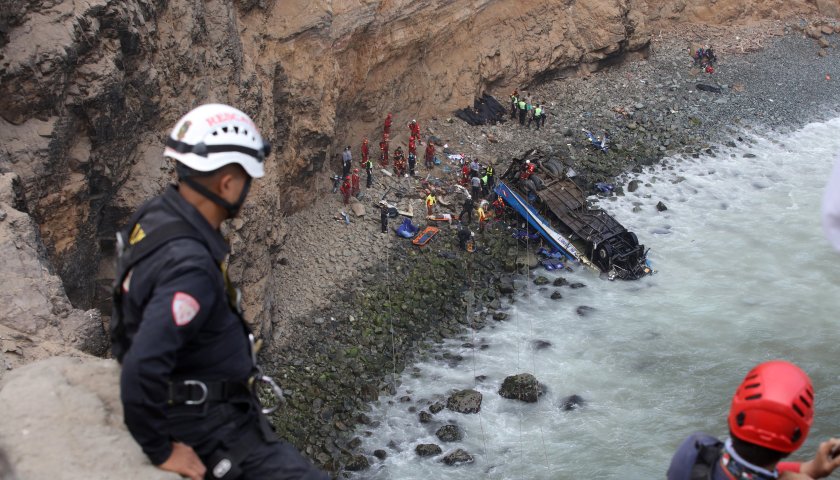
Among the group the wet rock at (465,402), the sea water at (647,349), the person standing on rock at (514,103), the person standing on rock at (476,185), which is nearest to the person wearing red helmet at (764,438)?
the sea water at (647,349)

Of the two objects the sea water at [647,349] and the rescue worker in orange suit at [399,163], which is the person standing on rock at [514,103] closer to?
the sea water at [647,349]

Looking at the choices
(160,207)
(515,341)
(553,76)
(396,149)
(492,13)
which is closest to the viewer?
(160,207)

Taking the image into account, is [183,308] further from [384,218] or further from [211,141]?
[384,218]

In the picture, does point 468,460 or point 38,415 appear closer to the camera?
point 38,415

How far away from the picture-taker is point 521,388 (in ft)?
50.5

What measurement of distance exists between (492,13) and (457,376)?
14.1m

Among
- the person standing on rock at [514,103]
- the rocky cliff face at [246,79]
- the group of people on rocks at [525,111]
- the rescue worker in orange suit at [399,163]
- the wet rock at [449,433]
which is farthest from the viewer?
the person standing on rock at [514,103]

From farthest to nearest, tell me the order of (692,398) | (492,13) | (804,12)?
1. (804,12)
2. (492,13)
3. (692,398)

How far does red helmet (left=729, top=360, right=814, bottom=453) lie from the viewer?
3418 millimetres

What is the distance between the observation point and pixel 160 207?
3.74 metres

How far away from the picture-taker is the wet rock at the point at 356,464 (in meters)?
13.5

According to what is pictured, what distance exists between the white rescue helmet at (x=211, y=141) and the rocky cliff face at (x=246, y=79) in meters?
7.38

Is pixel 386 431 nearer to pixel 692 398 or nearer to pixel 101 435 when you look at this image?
pixel 692 398

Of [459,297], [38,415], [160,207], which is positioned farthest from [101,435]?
[459,297]
